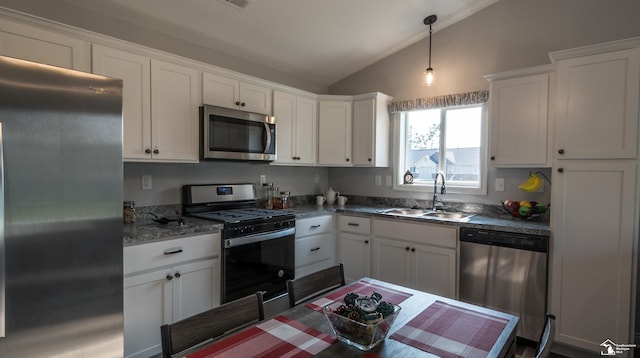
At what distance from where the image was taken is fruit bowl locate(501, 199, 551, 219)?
275cm

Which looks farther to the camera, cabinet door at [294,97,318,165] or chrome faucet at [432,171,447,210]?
cabinet door at [294,97,318,165]

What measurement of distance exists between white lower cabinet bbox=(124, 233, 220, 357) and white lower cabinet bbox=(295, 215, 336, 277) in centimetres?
88

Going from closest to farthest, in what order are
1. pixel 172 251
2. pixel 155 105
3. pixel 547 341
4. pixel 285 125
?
pixel 547 341, pixel 172 251, pixel 155 105, pixel 285 125

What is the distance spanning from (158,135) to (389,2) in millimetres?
2225

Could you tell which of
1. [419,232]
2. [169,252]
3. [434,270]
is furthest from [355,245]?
[169,252]

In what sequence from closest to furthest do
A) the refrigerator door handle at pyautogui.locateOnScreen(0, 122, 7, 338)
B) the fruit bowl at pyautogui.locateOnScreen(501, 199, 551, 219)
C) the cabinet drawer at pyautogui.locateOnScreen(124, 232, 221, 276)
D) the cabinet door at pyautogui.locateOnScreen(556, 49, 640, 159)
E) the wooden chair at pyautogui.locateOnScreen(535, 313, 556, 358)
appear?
the wooden chair at pyautogui.locateOnScreen(535, 313, 556, 358) → the refrigerator door handle at pyautogui.locateOnScreen(0, 122, 7, 338) → the cabinet drawer at pyautogui.locateOnScreen(124, 232, 221, 276) → the cabinet door at pyautogui.locateOnScreen(556, 49, 640, 159) → the fruit bowl at pyautogui.locateOnScreen(501, 199, 551, 219)

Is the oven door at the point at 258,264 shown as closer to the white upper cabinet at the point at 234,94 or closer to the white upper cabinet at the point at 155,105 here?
the white upper cabinet at the point at 155,105

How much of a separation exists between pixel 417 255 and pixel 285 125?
1804mm

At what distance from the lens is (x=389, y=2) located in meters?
2.89

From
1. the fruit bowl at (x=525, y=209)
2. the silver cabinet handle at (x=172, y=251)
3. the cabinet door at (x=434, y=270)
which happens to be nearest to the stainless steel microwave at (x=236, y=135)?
the silver cabinet handle at (x=172, y=251)

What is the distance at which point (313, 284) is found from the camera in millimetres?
1587

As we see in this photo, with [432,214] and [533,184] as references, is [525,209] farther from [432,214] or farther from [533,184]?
[432,214]

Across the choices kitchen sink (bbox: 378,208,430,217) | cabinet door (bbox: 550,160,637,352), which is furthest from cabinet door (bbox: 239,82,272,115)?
cabinet door (bbox: 550,160,637,352)

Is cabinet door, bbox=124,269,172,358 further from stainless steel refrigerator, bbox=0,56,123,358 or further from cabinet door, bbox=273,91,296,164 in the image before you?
cabinet door, bbox=273,91,296,164
